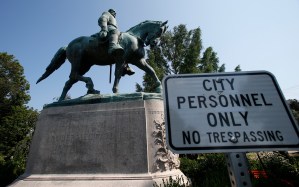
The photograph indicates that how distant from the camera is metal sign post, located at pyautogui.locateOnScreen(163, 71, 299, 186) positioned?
3.56 feet

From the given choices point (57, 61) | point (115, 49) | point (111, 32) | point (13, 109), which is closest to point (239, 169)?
point (115, 49)

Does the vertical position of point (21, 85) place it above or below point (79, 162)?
above

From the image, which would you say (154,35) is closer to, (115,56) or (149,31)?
(149,31)

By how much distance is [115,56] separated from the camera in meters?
6.46

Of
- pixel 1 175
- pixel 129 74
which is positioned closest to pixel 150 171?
pixel 129 74

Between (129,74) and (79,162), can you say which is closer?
(79,162)

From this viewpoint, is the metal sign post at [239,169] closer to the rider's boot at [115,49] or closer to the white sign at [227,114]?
the white sign at [227,114]

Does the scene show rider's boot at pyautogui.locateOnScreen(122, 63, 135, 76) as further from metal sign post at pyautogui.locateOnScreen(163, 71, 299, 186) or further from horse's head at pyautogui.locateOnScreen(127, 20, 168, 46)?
metal sign post at pyautogui.locateOnScreen(163, 71, 299, 186)

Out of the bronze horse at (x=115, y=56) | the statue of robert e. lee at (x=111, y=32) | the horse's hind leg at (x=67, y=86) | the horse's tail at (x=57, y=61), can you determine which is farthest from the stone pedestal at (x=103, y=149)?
the horse's tail at (x=57, y=61)

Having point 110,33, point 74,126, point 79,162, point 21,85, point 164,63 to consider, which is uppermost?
point 21,85

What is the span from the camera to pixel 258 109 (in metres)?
1.18

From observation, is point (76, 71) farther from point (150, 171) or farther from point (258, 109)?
point (258, 109)

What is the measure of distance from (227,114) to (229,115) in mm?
11

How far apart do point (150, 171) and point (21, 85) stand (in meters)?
32.2
